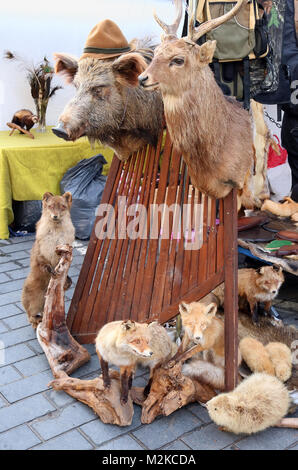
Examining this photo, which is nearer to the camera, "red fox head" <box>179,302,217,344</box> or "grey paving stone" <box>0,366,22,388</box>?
"red fox head" <box>179,302,217,344</box>

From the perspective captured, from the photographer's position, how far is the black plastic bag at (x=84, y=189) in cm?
714

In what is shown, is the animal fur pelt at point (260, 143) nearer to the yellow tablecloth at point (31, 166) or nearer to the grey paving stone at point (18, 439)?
the yellow tablecloth at point (31, 166)

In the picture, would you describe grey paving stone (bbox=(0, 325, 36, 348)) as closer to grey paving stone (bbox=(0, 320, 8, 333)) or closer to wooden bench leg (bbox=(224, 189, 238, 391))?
grey paving stone (bbox=(0, 320, 8, 333))

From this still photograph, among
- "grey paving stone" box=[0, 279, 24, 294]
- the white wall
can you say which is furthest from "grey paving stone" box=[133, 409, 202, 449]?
the white wall

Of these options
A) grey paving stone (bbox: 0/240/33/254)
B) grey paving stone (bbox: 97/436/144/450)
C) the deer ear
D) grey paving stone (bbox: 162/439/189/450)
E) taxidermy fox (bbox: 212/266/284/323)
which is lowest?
grey paving stone (bbox: 0/240/33/254)

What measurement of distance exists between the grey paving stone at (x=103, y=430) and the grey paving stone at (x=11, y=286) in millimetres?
2347

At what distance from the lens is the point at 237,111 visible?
3953 millimetres

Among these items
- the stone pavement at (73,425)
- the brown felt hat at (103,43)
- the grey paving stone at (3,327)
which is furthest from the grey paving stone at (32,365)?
the brown felt hat at (103,43)

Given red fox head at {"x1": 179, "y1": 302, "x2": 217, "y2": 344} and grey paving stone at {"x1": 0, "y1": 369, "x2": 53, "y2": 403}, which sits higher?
red fox head at {"x1": 179, "y1": 302, "x2": 217, "y2": 344}

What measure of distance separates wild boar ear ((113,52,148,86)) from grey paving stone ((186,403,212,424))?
2.37 metres

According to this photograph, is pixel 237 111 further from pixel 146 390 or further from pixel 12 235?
pixel 12 235

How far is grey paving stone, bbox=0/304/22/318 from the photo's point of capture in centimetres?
527

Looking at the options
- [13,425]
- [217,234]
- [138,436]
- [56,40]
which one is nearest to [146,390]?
[138,436]

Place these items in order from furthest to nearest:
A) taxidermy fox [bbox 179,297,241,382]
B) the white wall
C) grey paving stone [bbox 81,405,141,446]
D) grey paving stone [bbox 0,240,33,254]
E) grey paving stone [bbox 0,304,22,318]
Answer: the white wall < grey paving stone [bbox 0,240,33,254] < grey paving stone [bbox 0,304,22,318] < taxidermy fox [bbox 179,297,241,382] < grey paving stone [bbox 81,405,141,446]
